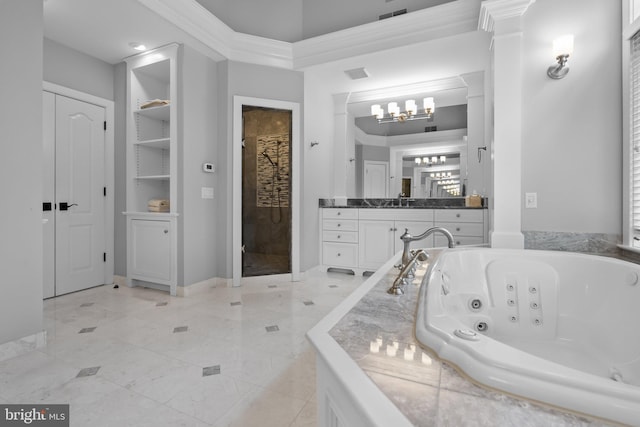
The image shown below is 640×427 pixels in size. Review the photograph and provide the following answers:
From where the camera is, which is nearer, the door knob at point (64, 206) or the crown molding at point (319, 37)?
the crown molding at point (319, 37)

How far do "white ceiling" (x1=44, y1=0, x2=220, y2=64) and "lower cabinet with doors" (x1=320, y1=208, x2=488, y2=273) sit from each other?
8.19 ft

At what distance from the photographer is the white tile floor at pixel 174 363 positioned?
136cm

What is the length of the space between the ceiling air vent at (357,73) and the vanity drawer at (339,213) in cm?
164

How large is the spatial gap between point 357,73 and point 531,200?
7.72 feet

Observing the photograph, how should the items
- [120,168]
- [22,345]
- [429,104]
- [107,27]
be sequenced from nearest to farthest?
1. [22,345]
2. [107,27]
3. [120,168]
4. [429,104]

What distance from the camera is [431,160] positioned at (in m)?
4.04

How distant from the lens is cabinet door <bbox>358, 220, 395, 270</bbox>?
3.72m

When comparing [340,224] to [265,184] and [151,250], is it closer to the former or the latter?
[265,184]

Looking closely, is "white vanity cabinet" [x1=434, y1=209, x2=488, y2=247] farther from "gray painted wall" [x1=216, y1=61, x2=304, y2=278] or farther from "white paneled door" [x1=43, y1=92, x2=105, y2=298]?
"white paneled door" [x1=43, y1=92, x2=105, y2=298]

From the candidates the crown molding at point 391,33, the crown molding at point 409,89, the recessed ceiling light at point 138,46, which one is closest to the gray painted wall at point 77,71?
the recessed ceiling light at point 138,46

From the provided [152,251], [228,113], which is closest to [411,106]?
[228,113]

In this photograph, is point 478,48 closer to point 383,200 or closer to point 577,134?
point 577,134

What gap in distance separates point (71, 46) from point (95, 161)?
1156 mm

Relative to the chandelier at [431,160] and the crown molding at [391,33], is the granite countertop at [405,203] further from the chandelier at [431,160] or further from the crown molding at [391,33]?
the crown molding at [391,33]
